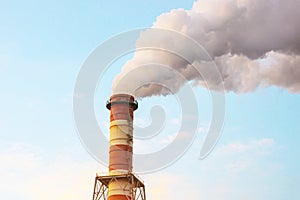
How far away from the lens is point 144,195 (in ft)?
139

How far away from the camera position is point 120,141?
41.5 metres

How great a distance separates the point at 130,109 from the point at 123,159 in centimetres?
455

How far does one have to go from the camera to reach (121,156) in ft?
135

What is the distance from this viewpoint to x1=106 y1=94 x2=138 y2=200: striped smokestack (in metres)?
Answer: 40.8

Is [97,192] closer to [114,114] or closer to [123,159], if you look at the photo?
[123,159]

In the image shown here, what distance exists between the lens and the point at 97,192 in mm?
41812

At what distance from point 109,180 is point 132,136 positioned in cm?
429

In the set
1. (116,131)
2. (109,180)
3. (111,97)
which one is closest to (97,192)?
(109,180)

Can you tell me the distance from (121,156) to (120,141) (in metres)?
1.31

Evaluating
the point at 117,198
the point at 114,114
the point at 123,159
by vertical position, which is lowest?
the point at 117,198

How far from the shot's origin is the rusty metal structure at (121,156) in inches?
1606

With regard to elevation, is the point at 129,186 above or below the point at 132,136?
below

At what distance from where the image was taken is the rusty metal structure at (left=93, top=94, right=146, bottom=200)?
4078cm

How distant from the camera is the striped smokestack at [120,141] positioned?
134 ft
